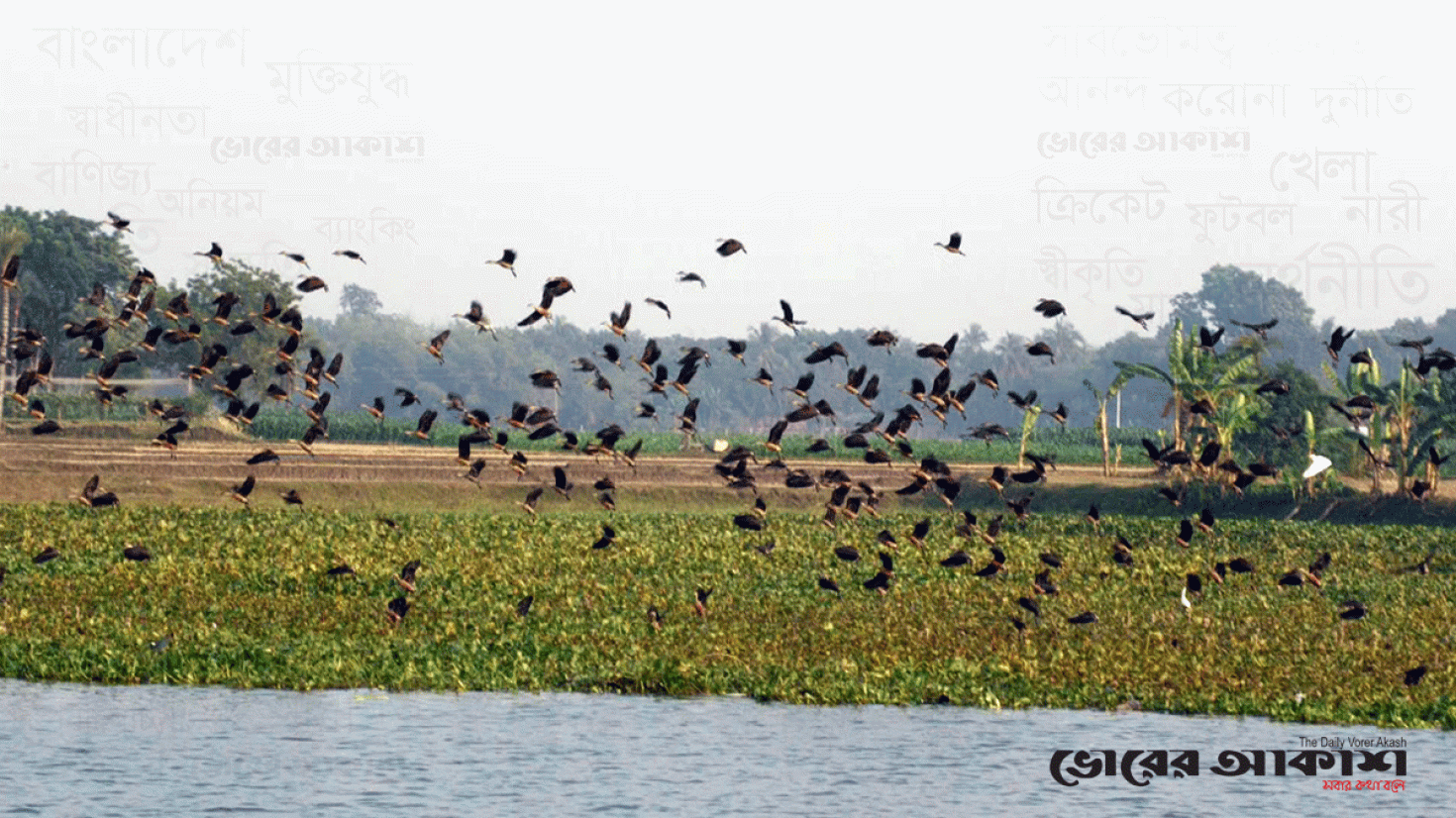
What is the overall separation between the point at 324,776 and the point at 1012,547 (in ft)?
68.6

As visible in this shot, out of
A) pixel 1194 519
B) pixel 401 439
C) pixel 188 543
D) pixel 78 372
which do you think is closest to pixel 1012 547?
pixel 1194 519

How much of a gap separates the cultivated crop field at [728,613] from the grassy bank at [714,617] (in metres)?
0.07

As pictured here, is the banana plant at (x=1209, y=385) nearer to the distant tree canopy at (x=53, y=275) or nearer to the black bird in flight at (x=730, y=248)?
the black bird in flight at (x=730, y=248)

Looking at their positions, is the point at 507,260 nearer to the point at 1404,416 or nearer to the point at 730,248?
the point at 730,248

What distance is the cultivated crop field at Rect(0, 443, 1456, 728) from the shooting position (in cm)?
2444

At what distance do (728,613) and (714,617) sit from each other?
1.45 feet

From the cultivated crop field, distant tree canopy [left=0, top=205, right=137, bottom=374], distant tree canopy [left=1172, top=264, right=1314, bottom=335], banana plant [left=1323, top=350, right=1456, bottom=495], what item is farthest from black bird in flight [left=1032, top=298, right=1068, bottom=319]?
distant tree canopy [left=1172, top=264, right=1314, bottom=335]

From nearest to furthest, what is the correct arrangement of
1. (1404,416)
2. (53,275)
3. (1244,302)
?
(1404,416)
(53,275)
(1244,302)

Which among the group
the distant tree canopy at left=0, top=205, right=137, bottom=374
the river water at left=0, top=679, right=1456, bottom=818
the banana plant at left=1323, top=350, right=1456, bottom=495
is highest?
the distant tree canopy at left=0, top=205, right=137, bottom=374

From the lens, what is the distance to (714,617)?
29.2 metres

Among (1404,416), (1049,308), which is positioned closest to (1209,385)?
(1404,416)

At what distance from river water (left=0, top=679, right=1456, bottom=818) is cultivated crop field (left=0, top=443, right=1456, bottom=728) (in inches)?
36.6

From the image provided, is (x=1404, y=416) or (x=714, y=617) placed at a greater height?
(x=1404, y=416)

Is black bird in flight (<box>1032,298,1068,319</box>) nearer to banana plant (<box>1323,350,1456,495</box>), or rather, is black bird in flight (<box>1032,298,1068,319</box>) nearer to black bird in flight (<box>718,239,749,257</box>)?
black bird in flight (<box>718,239,749,257</box>)
